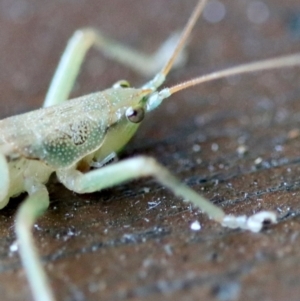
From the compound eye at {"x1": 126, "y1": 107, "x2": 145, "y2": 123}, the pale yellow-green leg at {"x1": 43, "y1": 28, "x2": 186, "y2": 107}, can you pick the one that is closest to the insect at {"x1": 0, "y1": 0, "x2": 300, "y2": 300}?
the compound eye at {"x1": 126, "y1": 107, "x2": 145, "y2": 123}

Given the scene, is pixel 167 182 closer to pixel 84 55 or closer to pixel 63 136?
pixel 63 136

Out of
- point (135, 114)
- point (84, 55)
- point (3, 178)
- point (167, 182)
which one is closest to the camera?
point (167, 182)

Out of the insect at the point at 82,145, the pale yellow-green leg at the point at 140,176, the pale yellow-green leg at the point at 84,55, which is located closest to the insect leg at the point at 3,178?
the insect at the point at 82,145

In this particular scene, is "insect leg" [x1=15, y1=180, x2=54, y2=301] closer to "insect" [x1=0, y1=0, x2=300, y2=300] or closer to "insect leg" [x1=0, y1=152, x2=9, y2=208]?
"insect" [x1=0, y1=0, x2=300, y2=300]

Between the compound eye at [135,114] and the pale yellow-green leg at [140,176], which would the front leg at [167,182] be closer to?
the pale yellow-green leg at [140,176]

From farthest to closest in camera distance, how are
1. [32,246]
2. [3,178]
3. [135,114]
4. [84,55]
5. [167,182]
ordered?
[84,55]
[135,114]
[3,178]
[167,182]
[32,246]

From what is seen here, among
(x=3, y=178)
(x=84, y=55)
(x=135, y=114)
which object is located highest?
(x=84, y=55)

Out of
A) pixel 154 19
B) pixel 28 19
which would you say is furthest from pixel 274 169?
pixel 28 19

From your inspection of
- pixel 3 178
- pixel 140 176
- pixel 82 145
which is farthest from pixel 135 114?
pixel 3 178
